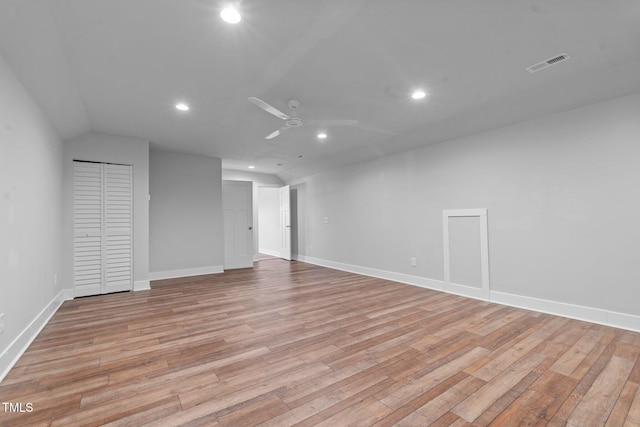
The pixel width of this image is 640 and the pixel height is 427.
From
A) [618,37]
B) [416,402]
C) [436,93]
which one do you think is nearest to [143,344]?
[416,402]

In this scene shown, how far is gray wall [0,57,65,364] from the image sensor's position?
2.22m

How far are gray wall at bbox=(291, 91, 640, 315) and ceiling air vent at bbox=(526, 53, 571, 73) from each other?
48.2 inches

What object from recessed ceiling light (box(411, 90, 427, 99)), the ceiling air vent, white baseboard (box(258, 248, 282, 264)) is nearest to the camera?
the ceiling air vent

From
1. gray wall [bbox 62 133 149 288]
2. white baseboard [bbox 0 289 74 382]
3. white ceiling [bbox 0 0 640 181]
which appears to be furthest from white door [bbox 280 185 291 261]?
white baseboard [bbox 0 289 74 382]

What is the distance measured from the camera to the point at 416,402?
1.80 meters

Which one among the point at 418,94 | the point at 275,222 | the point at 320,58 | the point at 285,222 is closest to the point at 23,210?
the point at 320,58

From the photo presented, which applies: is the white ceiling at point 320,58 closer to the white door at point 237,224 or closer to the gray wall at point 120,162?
the gray wall at point 120,162

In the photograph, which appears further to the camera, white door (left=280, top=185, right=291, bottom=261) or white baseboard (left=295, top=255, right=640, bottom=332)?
white door (left=280, top=185, right=291, bottom=261)

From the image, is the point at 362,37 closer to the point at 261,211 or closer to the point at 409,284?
the point at 409,284

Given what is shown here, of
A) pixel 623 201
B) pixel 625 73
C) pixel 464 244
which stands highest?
pixel 625 73

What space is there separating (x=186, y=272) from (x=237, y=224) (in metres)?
1.64

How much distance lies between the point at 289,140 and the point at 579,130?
12.9 ft

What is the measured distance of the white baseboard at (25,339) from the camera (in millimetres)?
2168

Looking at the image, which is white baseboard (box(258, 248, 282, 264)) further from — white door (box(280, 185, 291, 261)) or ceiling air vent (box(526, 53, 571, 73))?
ceiling air vent (box(526, 53, 571, 73))
